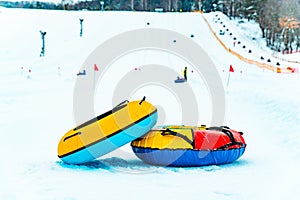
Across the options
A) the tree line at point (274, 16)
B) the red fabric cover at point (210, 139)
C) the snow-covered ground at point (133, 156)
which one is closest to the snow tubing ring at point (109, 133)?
the snow-covered ground at point (133, 156)

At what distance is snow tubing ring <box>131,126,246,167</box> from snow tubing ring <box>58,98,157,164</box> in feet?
0.87

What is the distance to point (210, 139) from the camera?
7.44 meters

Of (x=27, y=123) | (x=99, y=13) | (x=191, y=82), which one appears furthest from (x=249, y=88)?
(x=99, y=13)

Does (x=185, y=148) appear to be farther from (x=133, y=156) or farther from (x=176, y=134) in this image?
(x=133, y=156)

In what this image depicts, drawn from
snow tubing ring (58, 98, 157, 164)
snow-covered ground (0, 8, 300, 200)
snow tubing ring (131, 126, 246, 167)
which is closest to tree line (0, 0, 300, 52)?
snow-covered ground (0, 8, 300, 200)

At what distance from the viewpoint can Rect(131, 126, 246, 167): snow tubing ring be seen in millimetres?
7242

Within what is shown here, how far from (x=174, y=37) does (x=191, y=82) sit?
22.2m

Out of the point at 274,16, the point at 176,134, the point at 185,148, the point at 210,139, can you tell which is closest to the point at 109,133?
the point at 176,134

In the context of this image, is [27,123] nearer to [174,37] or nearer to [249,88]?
[249,88]

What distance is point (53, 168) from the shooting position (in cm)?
706

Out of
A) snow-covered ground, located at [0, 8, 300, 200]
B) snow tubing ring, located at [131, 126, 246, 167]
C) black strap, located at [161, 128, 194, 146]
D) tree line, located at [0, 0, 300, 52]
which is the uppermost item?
tree line, located at [0, 0, 300, 52]

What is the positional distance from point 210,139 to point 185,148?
0.47 meters

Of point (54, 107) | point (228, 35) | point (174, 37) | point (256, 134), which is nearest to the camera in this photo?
point (256, 134)

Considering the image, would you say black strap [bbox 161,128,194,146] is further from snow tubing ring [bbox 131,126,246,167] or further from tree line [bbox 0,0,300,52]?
tree line [bbox 0,0,300,52]
